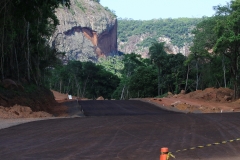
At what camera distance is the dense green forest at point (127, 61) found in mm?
32156

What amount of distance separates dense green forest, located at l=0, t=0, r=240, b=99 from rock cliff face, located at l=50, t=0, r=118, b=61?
54.8 metres

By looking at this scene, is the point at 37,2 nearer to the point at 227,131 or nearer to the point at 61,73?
the point at 227,131

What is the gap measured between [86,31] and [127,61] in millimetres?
76131

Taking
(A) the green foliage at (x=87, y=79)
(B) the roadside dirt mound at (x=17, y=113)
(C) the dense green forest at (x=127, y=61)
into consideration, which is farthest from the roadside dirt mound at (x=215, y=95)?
(A) the green foliage at (x=87, y=79)

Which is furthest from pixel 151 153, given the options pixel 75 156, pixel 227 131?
pixel 227 131

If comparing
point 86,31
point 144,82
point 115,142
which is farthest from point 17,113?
point 86,31

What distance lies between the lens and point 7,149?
Answer: 12.2 meters

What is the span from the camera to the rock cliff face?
163m

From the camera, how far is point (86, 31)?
17312 cm

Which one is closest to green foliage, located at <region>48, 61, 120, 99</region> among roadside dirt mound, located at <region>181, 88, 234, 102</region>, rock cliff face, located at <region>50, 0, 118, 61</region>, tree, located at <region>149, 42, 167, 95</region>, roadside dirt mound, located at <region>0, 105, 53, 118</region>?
tree, located at <region>149, 42, 167, 95</region>

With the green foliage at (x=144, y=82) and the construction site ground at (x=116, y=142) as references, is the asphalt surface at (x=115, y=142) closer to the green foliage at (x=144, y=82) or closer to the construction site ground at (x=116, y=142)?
the construction site ground at (x=116, y=142)

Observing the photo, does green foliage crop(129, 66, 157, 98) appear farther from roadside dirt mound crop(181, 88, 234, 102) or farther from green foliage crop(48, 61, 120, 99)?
roadside dirt mound crop(181, 88, 234, 102)

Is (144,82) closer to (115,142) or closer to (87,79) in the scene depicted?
(87,79)

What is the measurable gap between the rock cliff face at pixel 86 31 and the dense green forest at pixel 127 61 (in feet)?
180
